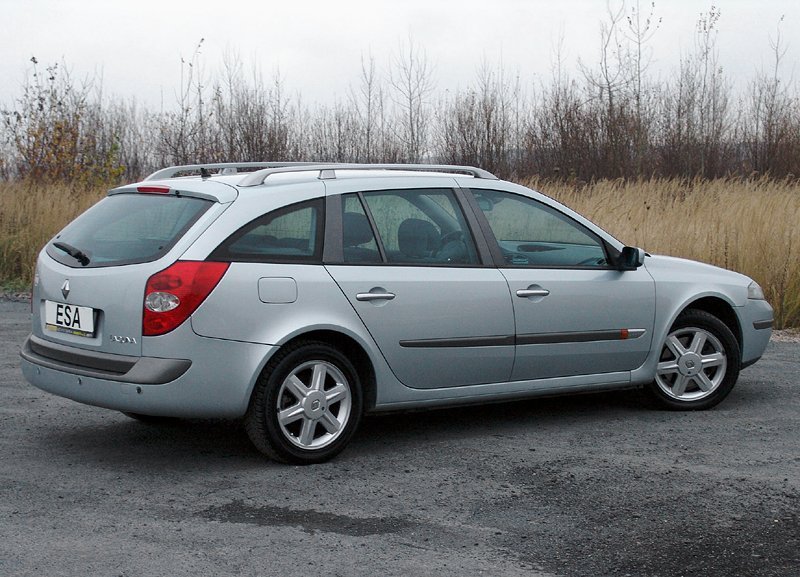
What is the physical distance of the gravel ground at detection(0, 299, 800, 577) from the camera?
4.13m

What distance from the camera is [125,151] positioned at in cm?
2834

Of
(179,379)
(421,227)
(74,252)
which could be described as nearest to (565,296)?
(421,227)

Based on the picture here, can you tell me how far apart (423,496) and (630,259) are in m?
2.32

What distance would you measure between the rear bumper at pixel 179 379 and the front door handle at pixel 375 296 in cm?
59

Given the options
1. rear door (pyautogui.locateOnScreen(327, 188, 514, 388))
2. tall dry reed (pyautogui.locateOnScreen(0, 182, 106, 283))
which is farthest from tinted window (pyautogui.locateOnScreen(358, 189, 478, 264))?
tall dry reed (pyautogui.locateOnScreen(0, 182, 106, 283))

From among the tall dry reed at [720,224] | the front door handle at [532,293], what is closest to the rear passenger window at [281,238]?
the front door handle at [532,293]

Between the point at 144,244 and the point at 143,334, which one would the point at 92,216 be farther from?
the point at 143,334

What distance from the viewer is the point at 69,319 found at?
5.58 metres

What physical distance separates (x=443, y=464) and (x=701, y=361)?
2239 mm

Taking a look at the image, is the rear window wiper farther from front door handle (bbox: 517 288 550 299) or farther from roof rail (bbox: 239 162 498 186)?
front door handle (bbox: 517 288 550 299)

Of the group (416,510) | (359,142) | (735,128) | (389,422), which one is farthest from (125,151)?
Result: (416,510)

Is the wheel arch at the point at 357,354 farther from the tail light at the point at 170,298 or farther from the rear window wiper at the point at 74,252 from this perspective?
the rear window wiper at the point at 74,252

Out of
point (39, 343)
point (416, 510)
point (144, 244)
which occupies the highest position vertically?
point (144, 244)

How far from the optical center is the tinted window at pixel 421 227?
5977mm
